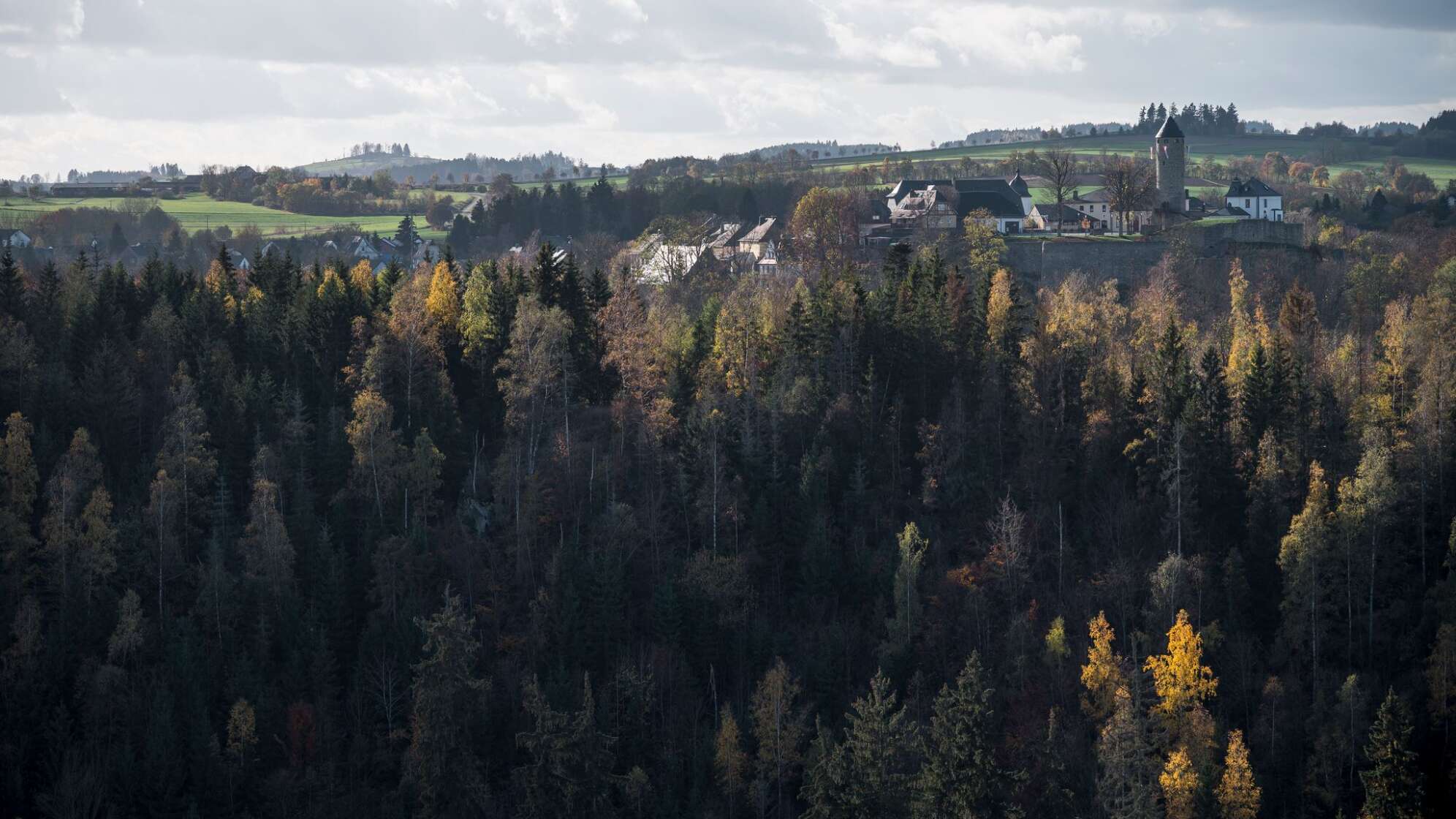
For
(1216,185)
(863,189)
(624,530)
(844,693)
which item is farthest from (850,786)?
(1216,185)

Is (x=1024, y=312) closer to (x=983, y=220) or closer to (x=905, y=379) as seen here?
(x=905, y=379)

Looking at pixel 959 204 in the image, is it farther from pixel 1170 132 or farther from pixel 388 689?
pixel 388 689

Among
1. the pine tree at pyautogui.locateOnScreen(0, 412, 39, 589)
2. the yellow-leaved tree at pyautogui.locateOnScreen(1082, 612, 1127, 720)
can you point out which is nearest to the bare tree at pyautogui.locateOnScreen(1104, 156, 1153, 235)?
the yellow-leaved tree at pyautogui.locateOnScreen(1082, 612, 1127, 720)

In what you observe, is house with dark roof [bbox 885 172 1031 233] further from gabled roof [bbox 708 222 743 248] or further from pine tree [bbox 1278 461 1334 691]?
pine tree [bbox 1278 461 1334 691]

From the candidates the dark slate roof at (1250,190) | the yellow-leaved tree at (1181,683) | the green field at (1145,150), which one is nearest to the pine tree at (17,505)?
the yellow-leaved tree at (1181,683)

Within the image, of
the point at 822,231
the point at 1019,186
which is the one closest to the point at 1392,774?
the point at 822,231

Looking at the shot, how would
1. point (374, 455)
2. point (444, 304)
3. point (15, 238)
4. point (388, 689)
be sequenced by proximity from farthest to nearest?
1. point (15, 238)
2. point (444, 304)
3. point (374, 455)
4. point (388, 689)
